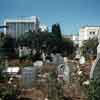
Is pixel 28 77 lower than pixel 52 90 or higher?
higher

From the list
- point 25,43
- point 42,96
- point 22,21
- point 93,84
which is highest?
point 22,21

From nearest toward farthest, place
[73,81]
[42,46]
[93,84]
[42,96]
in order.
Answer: [93,84], [42,96], [73,81], [42,46]

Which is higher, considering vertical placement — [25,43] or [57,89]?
[25,43]

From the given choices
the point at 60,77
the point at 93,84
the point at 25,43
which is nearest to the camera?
the point at 93,84

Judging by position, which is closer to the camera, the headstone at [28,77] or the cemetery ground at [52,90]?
the cemetery ground at [52,90]

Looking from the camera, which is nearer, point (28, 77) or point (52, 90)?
point (52, 90)

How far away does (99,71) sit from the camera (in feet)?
24.2

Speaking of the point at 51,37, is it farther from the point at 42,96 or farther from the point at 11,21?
the point at 11,21

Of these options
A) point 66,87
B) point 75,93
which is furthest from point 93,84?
point 66,87

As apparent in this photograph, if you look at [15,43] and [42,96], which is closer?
[42,96]

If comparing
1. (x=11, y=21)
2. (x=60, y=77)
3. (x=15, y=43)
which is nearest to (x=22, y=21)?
(x=11, y=21)

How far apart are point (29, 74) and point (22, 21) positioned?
61.8m

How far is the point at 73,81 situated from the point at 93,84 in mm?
3534

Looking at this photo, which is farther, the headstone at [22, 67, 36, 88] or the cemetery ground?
the headstone at [22, 67, 36, 88]
